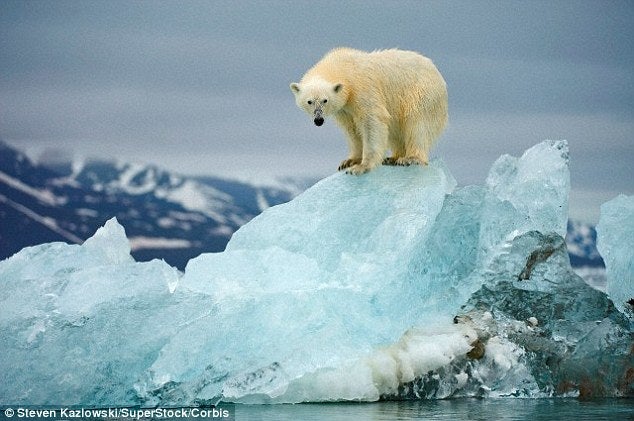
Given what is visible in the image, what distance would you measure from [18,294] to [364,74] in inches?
158

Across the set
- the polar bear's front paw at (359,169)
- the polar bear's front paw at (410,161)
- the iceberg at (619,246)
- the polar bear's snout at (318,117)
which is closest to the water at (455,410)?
the iceberg at (619,246)

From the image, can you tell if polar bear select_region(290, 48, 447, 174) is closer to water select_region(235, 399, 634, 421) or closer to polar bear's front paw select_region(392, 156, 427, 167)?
polar bear's front paw select_region(392, 156, 427, 167)

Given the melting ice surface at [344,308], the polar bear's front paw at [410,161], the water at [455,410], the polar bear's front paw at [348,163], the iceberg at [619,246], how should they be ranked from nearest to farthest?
the water at [455,410]
the melting ice surface at [344,308]
the polar bear's front paw at [410,161]
the polar bear's front paw at [348,163]
the iceberg at [619,246]

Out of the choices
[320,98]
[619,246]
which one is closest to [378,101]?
[320,98]

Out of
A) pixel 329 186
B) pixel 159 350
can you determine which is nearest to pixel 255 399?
pixel 159 350

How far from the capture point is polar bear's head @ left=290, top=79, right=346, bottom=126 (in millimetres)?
9953

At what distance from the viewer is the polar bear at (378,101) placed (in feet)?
33.2

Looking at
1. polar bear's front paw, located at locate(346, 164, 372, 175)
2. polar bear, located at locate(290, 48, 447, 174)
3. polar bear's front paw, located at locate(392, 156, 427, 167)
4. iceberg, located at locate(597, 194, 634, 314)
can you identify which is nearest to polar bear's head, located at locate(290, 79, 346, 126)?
polar bear, located at locate(290, 48, 447, 174)

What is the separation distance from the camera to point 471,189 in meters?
10.5

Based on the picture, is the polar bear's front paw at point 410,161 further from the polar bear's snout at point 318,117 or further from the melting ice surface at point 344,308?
the polar bear's snout at point 318,117

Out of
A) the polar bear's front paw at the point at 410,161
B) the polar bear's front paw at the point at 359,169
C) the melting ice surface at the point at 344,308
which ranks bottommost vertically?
the melting ice surface at the point at 344,308

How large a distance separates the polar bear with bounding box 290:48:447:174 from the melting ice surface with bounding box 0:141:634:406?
0.33 meters

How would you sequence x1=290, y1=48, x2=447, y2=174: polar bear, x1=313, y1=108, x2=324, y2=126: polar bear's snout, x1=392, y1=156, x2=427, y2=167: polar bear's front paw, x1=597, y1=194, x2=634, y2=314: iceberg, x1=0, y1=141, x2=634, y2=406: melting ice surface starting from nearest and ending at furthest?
x1=0, y1=141, x2=634, y2=406: melting ice surface, x1=313, y1=108, x2=324, y2=126: polar bear's snout, x1=290, y1=48, x2=447, y2=174: polar bear, x1=392, y1=156, x2=427, y2=167: polar bear's front paw, x1=597, y1=194, x2=634, y2=314: iceberg

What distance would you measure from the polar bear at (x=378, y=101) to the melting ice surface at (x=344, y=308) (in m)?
0.33
